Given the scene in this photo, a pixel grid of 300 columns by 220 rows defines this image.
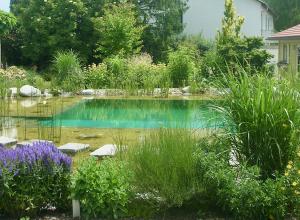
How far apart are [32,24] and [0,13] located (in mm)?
13761

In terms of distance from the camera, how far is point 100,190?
3596 mm

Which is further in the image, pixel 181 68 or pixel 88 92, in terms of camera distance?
pixel 181 68

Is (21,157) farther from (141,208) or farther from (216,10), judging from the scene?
(216,10)

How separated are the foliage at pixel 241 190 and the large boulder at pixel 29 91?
1196 centimetres

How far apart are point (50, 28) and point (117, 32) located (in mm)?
3591

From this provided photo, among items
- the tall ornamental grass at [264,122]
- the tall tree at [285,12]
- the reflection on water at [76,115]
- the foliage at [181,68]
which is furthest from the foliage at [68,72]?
the tall tree at [285,12]

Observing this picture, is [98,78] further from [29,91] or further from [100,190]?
[100,190]

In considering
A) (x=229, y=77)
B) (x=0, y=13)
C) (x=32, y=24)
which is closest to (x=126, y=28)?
(x=32, y=24)

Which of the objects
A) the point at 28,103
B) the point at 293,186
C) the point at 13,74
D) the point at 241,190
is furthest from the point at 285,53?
the point at 241,190

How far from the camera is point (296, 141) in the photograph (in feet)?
13.1

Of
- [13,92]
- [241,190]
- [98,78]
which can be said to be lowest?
[241,190]

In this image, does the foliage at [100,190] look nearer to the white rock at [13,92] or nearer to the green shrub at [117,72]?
the white rock at [13,92]

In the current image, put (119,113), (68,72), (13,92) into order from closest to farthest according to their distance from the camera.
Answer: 1. (119,113)
2. (13,92)
3. (68,72)

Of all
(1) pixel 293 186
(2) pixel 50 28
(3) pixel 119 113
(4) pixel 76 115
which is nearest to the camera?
(1) pixel 293 186
